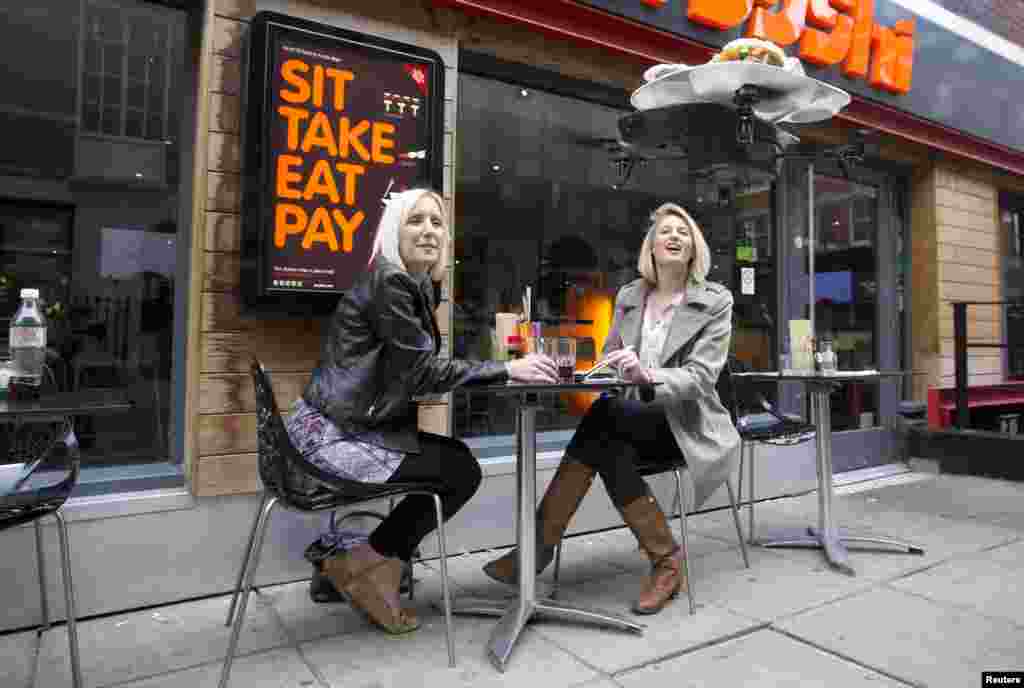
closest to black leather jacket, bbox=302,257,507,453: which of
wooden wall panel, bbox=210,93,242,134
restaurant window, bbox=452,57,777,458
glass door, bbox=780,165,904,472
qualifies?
wooden wall panel, bbox=210,93,242,134

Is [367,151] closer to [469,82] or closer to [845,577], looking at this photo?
[469,82]

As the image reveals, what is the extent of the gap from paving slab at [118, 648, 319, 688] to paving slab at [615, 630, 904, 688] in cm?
103

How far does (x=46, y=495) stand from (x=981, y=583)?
143 inches

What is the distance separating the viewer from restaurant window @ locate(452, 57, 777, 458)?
3.85m

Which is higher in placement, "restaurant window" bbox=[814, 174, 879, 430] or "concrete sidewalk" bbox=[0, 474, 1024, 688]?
"restaurant window" bbox=[814, 174, 879, 430]

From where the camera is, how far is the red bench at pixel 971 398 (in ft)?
19.3

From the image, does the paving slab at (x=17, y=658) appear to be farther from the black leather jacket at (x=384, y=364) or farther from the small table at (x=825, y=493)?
the small table at (x=825, y=493)

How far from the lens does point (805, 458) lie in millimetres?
4789

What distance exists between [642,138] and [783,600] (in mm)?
2165

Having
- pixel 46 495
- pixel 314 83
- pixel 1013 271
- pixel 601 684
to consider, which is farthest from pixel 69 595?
pixel 1013 271

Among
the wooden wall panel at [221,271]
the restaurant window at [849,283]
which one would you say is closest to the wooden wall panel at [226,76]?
the wooden wall panel at [221,271]

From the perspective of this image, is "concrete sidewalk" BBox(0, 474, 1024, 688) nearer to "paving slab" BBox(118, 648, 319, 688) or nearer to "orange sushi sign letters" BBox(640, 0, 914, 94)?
"paving slab" BBox(118, 648, 319, 688)

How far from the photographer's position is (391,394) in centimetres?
221

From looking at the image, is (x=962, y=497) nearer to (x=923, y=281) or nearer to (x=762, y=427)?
(x=923, y=281)
